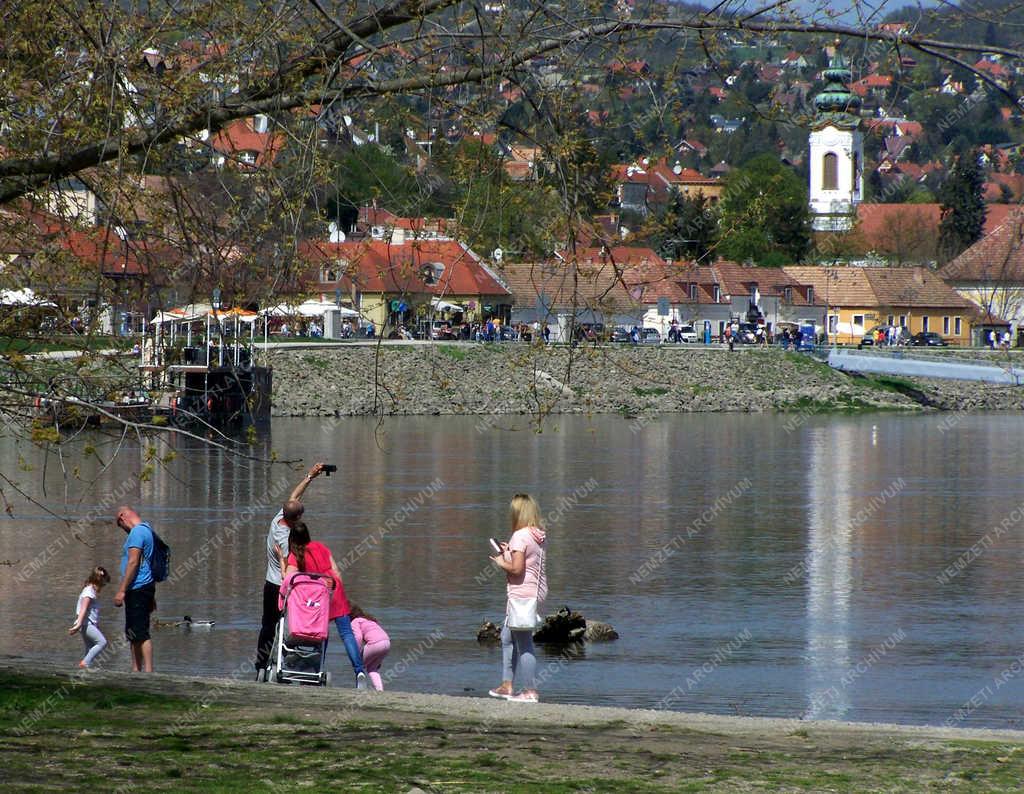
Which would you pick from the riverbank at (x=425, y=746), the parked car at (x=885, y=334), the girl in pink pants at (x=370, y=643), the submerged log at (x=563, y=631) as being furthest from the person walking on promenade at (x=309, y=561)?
the parked car at (x=885, y=334)

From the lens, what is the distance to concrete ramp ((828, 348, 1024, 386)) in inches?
2933

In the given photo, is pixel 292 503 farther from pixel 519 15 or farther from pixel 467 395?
pixel 467 395

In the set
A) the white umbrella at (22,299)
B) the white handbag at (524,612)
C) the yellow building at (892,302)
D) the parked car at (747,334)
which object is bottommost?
the white handbag at (524,612)

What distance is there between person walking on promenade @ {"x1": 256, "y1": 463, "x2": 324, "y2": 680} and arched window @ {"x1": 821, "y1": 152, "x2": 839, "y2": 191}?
128 metres

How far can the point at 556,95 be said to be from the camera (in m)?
9.38

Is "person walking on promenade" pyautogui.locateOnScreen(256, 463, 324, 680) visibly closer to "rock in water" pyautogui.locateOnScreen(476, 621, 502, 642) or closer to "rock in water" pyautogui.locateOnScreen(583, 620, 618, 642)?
"rock in water" pyautogui.locateOnScreen(476, 621, 502, 642)

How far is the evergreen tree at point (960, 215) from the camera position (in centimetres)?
11850

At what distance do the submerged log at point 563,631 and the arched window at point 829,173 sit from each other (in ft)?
402

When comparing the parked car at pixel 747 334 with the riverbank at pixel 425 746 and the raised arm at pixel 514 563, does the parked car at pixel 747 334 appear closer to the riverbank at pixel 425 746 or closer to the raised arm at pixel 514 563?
the raised arm at pixel 514 563

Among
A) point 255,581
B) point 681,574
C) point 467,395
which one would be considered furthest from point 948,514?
point 467,395

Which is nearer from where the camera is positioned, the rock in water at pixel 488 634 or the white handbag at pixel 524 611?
the white handbag at pixel 524 611

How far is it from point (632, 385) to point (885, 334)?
1168 inches

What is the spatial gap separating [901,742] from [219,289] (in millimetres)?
5097

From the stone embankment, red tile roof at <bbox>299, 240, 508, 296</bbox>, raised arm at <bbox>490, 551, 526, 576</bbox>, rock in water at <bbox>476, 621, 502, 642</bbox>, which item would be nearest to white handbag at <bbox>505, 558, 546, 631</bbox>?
raised arm at <bbox>490, 551, 526, 576</bbox>
